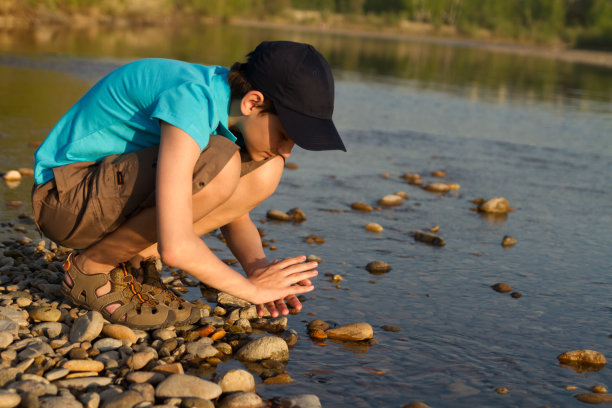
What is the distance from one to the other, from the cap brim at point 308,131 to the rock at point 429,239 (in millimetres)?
1973

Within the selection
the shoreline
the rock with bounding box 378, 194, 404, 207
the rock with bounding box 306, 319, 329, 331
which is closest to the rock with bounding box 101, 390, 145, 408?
the rock with bounding box 306, 319, 329, 331

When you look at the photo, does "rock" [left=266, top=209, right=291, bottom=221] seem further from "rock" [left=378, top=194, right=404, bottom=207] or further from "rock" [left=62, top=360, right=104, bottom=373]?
"rock" [left=62, top=360, right=104, bottom=373]

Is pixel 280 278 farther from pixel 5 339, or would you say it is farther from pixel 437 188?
pixel 437 188

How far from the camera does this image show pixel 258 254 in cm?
297

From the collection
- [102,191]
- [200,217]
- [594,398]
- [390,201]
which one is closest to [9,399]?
[102,191]

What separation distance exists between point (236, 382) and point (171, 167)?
0.73 metres

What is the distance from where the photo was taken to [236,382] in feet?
7.70

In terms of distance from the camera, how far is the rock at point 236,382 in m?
2.34

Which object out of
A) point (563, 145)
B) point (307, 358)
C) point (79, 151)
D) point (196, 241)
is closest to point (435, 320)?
point (307, 358)

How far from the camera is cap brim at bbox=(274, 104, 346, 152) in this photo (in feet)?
7.69

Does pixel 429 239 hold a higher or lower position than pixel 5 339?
lower

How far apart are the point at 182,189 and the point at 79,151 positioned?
61 cm

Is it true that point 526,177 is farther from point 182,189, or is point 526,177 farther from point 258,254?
point 182,189

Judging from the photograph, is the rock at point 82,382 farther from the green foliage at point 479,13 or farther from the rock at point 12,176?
the green foliage at point 479,13
